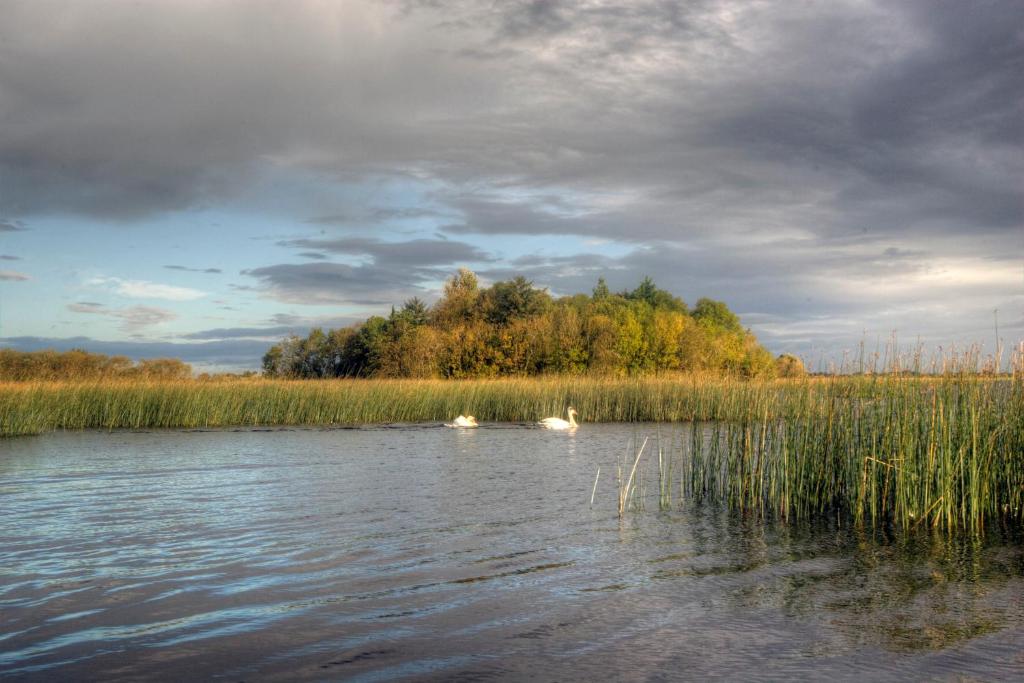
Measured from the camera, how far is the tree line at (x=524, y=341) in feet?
141

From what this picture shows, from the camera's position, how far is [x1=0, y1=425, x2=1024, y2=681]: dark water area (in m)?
4.95

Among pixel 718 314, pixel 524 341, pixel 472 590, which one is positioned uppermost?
pixel 718 314

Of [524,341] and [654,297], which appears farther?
[654,297]

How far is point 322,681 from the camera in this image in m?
4.61

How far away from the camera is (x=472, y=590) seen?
21.2ft

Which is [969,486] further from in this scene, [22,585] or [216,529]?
[22,585]

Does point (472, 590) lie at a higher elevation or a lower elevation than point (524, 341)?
lower

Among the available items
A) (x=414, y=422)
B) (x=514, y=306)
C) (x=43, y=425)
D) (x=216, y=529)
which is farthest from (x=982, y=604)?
(x=514, y=306)

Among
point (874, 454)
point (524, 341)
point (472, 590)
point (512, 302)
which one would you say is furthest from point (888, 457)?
point (512, 302)

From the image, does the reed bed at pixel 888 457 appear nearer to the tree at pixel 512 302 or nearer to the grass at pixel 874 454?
the grass at pixel 874 454

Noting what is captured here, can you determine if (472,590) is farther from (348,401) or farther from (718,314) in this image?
(718,314)

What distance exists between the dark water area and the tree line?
28075mm

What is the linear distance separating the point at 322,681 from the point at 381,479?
27.2 ft

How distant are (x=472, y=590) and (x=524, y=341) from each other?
122 ft
